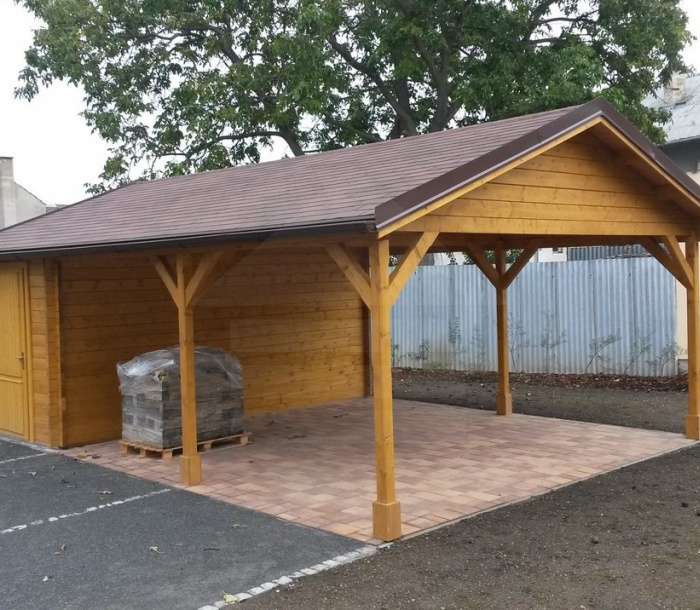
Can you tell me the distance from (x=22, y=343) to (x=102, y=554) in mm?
4650

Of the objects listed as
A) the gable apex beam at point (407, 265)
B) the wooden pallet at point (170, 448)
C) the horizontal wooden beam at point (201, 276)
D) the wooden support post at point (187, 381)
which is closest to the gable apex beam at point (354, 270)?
the gable apex beam at point (407, 265)

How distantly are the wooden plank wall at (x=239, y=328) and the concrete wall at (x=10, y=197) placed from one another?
21.7m

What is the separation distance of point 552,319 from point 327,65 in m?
7.48

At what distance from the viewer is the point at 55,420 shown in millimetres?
9086

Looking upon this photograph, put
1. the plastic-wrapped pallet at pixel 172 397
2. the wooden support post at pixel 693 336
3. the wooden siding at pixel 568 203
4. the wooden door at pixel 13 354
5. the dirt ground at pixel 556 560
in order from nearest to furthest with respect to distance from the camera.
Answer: the dirt ground at pixel 556 560
the wooden siding at pixel 568 203
the plastic-wrapped pallet at pixel 172 397
the wooden support post at pixel 693 336
the wooden door at pixel 13 354

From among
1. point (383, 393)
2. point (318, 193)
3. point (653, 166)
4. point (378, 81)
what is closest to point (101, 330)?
point (318, 193)

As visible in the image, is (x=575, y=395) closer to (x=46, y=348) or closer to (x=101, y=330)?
(x=101, y=330)

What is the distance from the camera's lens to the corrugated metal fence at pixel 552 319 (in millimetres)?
13367

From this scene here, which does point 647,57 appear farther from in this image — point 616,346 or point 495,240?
point 495,240

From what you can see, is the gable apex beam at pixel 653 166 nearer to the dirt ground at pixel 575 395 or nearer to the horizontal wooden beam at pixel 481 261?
the horizontal wooden beam at pixel 481 261

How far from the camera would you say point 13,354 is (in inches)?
380

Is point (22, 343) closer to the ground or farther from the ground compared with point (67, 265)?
closer to the ground

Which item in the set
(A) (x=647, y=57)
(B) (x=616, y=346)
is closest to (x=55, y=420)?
(B) (x=616, y=346)

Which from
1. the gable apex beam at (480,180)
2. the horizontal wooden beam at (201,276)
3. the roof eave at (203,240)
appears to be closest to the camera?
the roof eave at (203,240)
